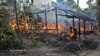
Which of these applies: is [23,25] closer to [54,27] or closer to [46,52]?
[46,52]

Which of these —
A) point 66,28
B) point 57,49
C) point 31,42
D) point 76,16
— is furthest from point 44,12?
point 57,49

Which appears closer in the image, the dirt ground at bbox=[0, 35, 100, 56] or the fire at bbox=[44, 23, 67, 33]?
the dirt ground at bbox=[0, 35, 100, 56]

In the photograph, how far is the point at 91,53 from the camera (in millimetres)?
10406

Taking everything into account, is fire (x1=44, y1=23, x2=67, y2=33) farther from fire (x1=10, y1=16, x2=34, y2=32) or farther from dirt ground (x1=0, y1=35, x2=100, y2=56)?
dirt ground (x1=0, y1=35, x2=100, y2=56)

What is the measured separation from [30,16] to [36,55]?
9.35 ft

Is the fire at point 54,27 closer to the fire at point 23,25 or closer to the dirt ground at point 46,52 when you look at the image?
the fire at point 23,25

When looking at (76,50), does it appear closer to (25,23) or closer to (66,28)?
(25,23)

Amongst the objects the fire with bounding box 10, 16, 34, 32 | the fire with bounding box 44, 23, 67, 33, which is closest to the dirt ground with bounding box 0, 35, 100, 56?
the fire with bounding box 10, 16, 34, 32

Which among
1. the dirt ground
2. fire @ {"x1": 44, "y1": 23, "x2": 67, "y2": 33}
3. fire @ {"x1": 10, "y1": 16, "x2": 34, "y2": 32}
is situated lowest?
the dirt ground

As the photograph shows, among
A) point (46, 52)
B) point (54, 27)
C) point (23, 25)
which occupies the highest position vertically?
point (23, 25)

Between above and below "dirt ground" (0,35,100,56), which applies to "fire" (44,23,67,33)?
above

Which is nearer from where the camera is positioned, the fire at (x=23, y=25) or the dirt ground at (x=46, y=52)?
the dirt ground at (x=46, y=52)

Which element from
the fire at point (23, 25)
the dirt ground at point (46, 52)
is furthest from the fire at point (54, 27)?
the dirt ground at point (46, 52)

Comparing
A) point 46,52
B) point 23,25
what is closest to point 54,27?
point 23,25
